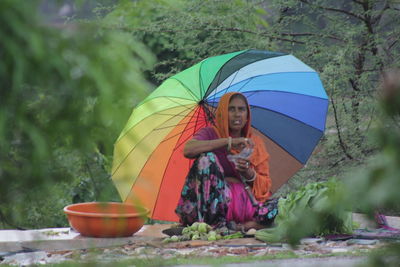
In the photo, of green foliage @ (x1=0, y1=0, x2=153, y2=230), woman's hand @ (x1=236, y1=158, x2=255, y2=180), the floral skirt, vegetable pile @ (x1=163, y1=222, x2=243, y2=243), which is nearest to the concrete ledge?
vegetable pile @ (x1=163, y1=222, x2=243, y2=243)

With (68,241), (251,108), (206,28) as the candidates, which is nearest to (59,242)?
(68,241)

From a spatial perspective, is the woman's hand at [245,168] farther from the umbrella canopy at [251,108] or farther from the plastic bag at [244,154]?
the umbrella canopy at [251,108]

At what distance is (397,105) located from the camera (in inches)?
51.5

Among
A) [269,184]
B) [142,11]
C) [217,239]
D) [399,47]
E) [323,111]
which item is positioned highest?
[142,11]

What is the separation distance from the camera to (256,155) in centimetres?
629

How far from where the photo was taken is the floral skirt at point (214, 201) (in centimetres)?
606

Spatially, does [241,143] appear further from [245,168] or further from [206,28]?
[206,28]

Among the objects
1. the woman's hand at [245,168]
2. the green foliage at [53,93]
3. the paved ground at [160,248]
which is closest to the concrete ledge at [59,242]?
the paved ground at [160,248]

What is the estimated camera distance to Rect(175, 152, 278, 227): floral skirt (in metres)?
6.06

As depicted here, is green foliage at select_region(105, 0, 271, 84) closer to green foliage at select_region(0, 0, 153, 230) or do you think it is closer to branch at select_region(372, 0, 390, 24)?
branch at select_region(372, 0, 390, 24)

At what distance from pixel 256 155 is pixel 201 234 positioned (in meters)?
0.88

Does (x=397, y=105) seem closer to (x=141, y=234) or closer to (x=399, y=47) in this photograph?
(x=141, y=234)

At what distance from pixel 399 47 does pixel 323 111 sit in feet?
5.72

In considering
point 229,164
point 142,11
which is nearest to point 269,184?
point 229,164
